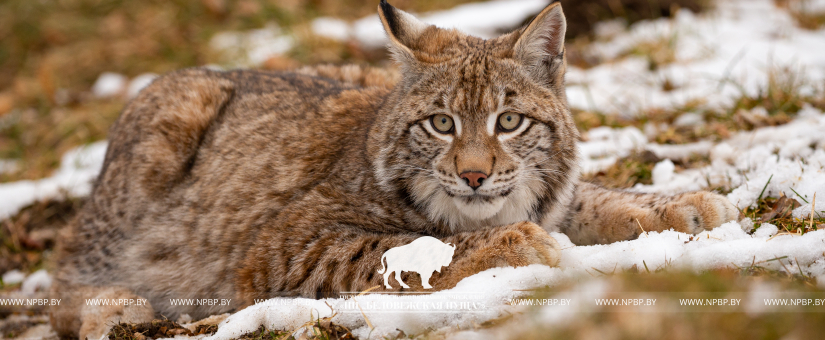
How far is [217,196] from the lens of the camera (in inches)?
165

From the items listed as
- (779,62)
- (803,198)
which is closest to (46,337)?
(803,198)

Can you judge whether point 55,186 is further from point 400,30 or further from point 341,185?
point 400,30

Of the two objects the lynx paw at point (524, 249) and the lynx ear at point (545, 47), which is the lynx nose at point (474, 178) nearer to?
the lynx paw at point (524, 249)

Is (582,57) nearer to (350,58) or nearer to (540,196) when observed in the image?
(350,58)

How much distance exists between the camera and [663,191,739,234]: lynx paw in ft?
10.9

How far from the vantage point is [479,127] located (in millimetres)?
3117

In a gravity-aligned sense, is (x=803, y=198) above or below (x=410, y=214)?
below

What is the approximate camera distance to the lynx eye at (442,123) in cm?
321

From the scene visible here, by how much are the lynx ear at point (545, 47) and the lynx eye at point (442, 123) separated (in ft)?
1.87

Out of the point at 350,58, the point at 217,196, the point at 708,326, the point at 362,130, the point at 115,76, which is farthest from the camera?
the point at 115,76

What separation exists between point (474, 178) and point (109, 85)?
8457mm

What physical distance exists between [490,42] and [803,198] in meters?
2.04

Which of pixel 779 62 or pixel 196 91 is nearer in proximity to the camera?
pixel 196 91

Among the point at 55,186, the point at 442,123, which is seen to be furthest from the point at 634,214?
the point at 55,186
